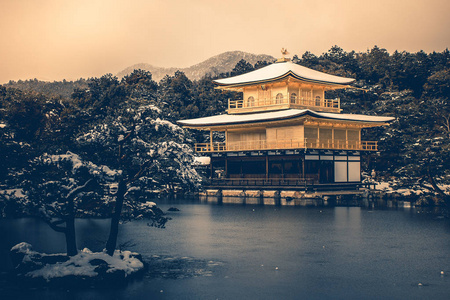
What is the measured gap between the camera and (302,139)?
5841cm

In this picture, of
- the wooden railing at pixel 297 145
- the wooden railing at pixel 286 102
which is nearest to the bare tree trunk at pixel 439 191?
the wooden railing at pixel 297 145

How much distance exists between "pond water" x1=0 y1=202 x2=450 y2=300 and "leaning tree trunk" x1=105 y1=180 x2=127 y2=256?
6.57 feet

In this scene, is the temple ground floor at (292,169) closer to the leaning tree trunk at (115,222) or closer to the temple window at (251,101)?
the temple window at (251,101)

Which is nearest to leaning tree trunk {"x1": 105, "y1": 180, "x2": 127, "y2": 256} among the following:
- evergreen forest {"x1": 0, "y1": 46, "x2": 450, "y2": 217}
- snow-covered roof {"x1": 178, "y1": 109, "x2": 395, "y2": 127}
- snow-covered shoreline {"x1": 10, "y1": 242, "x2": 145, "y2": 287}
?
evergreen forest {"x1": 0, "y1": 46, "x2": 450, "y2": 217}

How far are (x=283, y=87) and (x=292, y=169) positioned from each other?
10511 millimetres

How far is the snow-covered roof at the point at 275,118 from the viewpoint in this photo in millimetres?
57250

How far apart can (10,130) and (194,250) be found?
34.7 feet

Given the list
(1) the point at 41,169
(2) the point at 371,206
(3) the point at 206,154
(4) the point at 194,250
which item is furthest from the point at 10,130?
(3) the point at 206,154

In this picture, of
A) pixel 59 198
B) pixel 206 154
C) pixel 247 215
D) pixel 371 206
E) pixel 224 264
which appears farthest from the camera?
pixel 206 154

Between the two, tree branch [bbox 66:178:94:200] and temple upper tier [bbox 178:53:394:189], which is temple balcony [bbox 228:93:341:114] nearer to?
temple upper tier [bbox 178:53:394:189]

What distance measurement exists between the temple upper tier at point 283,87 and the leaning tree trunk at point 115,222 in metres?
40.3

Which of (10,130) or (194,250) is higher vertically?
(10,130)

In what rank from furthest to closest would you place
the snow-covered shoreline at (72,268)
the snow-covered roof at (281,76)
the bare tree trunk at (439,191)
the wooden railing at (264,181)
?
the snow-covered roof at (281,76)
the wooden railing at (264,181)
the bare tree trunk at (439,191)
the snow-covered shoreline at (72,268)

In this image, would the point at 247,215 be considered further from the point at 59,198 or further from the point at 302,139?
the point at 59,198
